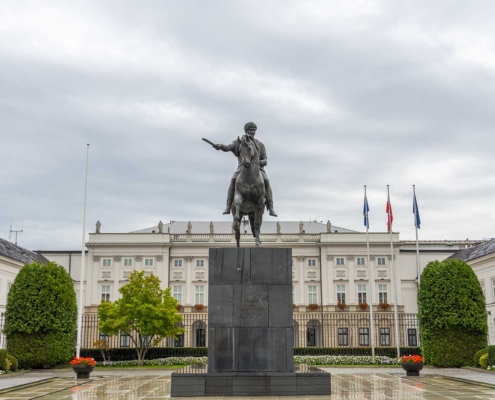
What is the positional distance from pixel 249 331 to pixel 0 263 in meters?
37.3

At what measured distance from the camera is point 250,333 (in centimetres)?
1389

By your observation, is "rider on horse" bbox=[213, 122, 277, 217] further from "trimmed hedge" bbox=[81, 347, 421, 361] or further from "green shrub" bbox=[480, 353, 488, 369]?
"trimmed hedge" bbox=[81, 347, 421, 361]

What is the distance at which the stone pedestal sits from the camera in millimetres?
13430

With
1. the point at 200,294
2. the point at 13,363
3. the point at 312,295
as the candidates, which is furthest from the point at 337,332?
the point at 13,363

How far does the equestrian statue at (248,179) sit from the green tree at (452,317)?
1908 cm

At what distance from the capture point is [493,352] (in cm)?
2670

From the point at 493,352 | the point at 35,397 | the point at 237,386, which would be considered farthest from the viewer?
the point at 493,352

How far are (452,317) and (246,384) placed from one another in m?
20.2

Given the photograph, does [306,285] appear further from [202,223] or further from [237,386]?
[237,386]

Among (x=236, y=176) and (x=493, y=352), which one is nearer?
(x=236, y=176)

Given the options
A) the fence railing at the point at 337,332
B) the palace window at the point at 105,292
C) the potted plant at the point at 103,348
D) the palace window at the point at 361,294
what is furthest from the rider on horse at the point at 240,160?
the palace window at the point at 105,292

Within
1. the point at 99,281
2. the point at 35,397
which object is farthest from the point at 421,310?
the point at 99,281

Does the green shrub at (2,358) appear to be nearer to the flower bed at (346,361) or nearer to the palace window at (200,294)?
the flower bed at (346,361)

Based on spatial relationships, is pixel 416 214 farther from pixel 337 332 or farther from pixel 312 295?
pixel 312 295
